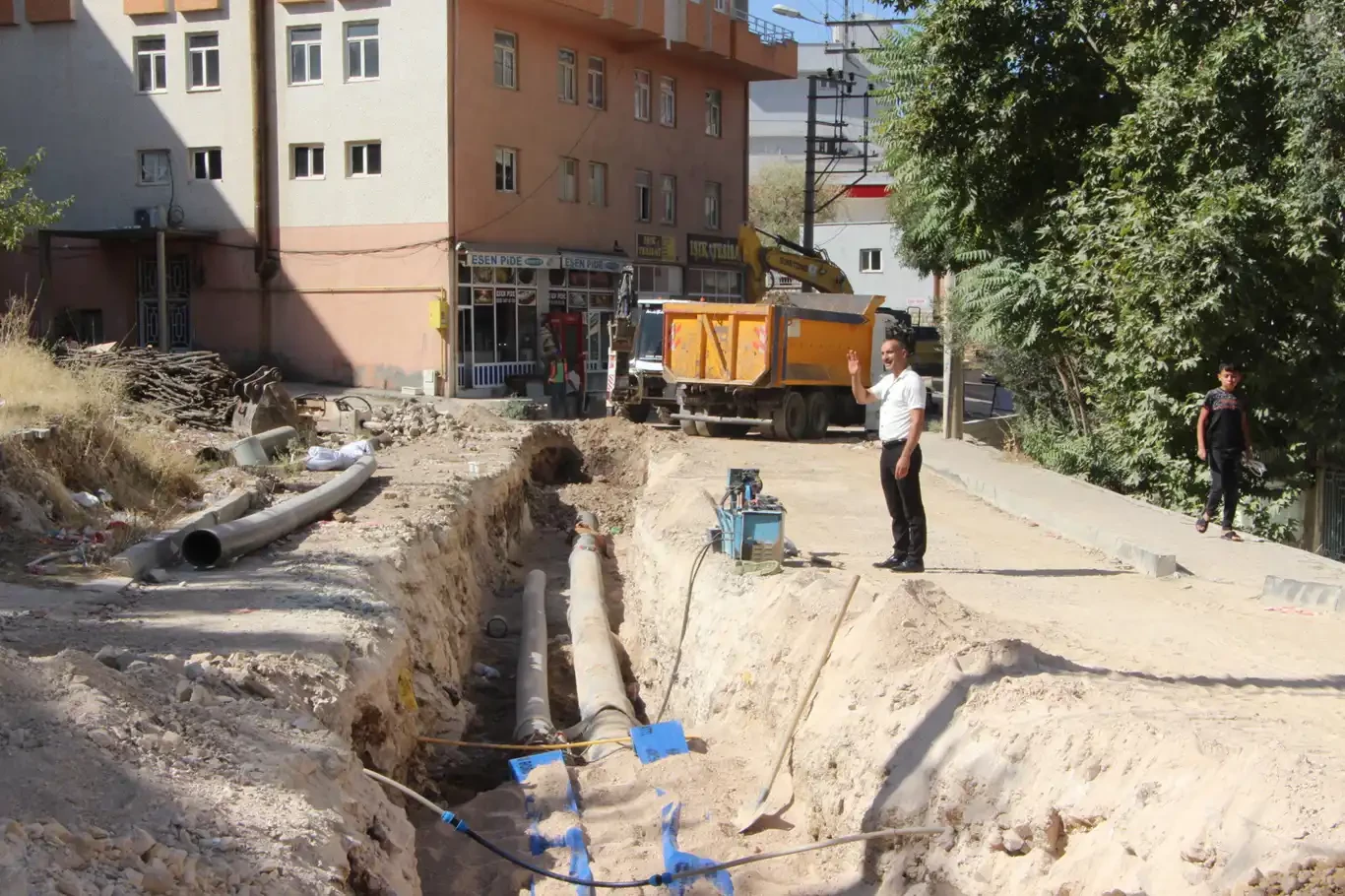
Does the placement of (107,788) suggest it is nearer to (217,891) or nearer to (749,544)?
(217,891)

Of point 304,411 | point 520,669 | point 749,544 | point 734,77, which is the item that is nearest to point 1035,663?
point 749,544

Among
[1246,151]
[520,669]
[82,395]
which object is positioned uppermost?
[1246,151]

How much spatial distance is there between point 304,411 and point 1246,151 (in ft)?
44.5

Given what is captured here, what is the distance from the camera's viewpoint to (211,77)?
Result: 32312 mm

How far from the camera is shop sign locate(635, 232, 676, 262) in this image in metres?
36.1

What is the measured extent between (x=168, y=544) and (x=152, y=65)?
2708 cm

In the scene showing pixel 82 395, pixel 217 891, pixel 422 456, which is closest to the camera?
pixel 217 891

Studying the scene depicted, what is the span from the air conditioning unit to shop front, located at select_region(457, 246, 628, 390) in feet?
25.4

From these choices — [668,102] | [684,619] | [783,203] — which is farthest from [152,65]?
[783,203]

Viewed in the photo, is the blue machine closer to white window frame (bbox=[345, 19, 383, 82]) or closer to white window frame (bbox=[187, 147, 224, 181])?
white window frame (bbox=[345, 19, 383, 82])

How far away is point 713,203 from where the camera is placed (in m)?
39.8

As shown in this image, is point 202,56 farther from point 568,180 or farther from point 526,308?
point 526,308

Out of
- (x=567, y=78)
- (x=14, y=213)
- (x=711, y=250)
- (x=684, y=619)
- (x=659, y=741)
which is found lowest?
(x=659, y=741)

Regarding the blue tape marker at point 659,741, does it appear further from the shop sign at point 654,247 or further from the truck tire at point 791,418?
the shop sign at point 654,247
